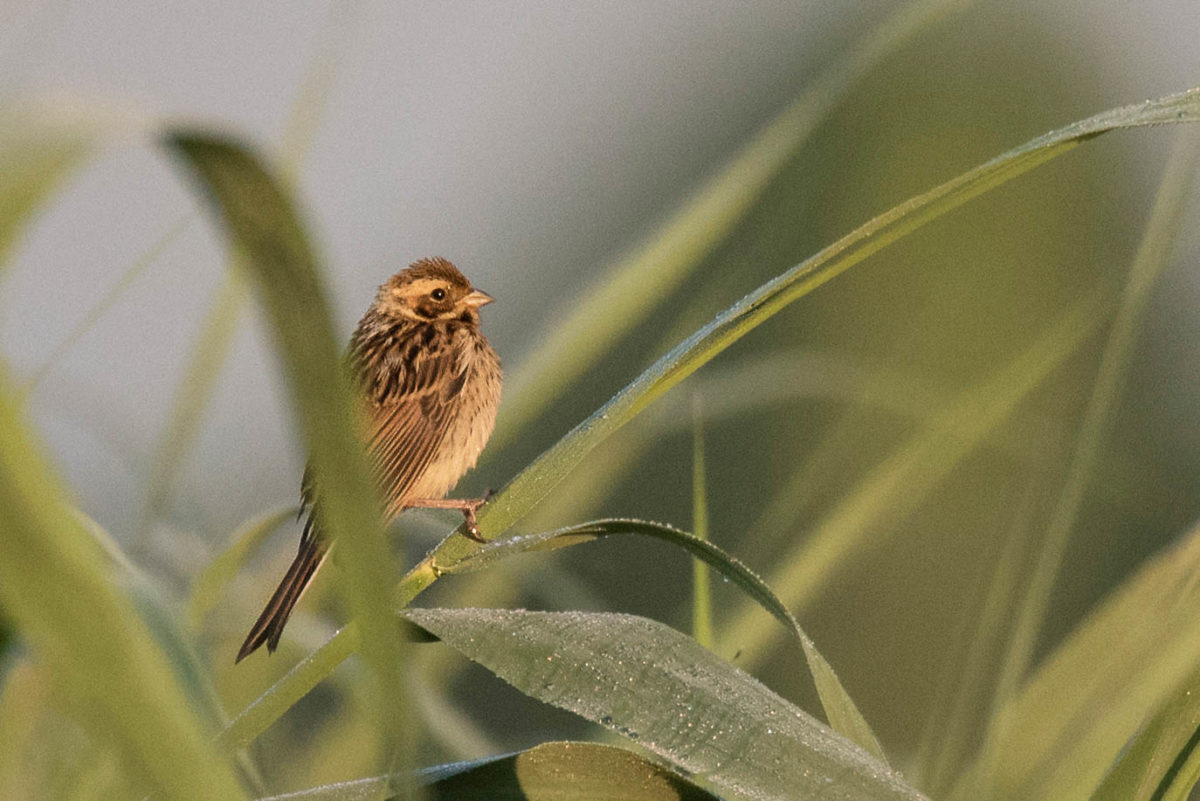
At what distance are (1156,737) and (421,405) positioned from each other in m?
2.61

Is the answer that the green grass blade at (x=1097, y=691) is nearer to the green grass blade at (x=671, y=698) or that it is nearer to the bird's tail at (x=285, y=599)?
the green grass blade at (x=671, y=698)

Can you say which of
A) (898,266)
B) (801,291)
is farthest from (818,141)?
(898,266)

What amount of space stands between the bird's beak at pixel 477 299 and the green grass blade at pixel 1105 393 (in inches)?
95.4

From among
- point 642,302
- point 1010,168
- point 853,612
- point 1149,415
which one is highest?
point 1149,415

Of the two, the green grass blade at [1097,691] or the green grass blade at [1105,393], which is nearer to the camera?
the green grass blade at [1097,691]

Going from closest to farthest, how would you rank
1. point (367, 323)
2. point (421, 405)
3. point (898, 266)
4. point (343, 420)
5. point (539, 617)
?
point (343, 420) < point (539, 617) < point (421, 405) < point (367, 323) < point (898, 266)

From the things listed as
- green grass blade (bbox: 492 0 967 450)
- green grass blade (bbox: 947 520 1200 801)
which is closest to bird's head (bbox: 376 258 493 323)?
green grass blade (bbox: 492 0 967 450)

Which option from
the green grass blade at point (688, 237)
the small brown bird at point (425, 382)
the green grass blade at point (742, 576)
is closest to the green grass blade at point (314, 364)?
the green grass blade at point (742, 576)

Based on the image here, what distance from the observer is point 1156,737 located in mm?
1243

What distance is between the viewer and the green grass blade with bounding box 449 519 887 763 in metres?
1.35

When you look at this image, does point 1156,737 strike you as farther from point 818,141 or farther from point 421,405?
point 421,405

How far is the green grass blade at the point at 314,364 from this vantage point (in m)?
0.67

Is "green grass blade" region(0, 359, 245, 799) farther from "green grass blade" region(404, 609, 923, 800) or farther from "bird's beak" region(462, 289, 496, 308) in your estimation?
"bird's beak" region(462, 289, 496, 308)

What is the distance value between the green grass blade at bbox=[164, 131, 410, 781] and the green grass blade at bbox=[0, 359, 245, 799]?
11 cm
